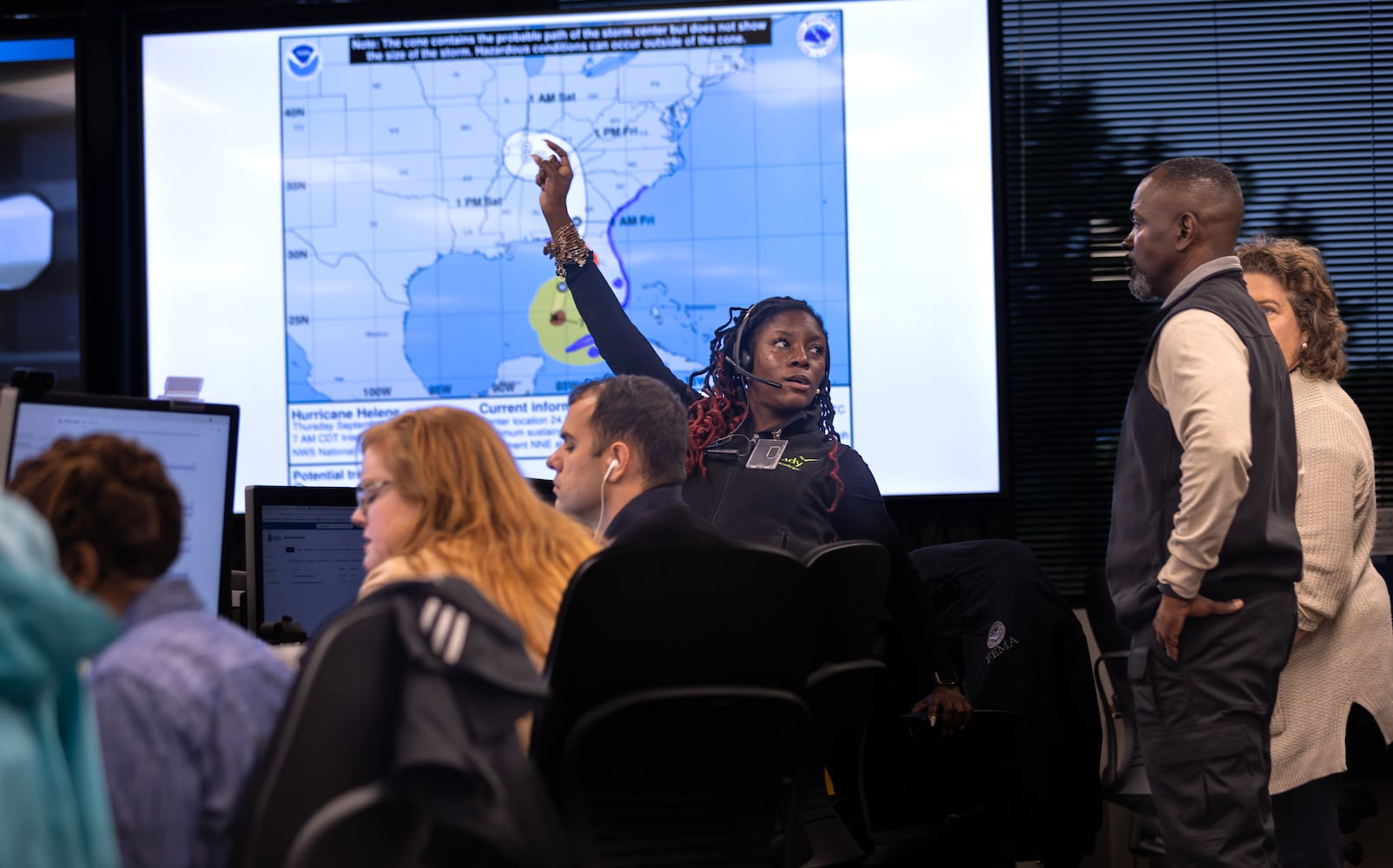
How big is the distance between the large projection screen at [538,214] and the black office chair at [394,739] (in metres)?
2.83

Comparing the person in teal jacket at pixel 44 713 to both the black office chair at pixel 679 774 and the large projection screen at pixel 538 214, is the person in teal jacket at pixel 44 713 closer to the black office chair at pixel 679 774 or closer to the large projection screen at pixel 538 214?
the black office chair at pixel 679 774

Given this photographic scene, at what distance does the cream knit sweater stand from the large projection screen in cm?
141

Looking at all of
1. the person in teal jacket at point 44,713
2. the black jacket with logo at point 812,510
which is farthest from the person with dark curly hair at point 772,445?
the person in teal jacket at point 44,713

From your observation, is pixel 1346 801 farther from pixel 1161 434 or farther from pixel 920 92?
pixel 920 92

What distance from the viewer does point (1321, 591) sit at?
8.30 ft

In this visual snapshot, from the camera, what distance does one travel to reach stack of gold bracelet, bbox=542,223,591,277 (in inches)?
125

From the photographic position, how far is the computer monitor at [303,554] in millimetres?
2658

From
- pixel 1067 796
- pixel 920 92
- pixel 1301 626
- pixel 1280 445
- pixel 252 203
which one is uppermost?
pixel 920 92

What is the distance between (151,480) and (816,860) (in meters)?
1.42

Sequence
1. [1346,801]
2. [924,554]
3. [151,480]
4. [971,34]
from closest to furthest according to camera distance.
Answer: [151,480], [1346,801], [924,554], [971,34]

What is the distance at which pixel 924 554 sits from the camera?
3.52 metres

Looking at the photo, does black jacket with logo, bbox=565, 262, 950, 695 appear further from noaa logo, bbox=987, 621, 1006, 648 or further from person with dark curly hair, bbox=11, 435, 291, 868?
person with dark curly hair, bbox=11, 435, 291, 868

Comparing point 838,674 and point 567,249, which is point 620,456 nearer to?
point 838,674

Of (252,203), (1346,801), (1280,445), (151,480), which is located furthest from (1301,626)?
(252,203)
